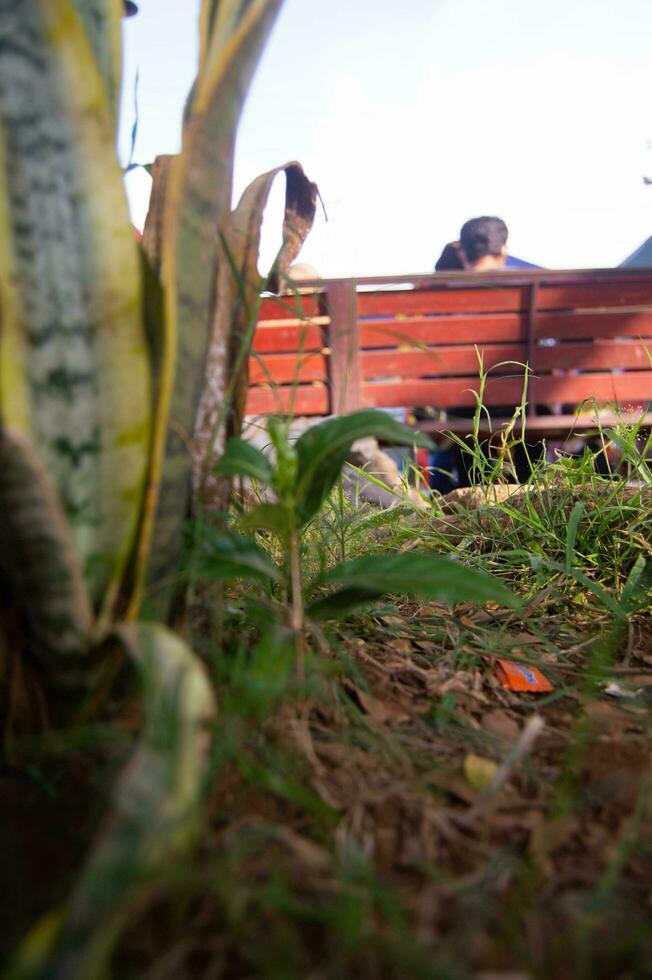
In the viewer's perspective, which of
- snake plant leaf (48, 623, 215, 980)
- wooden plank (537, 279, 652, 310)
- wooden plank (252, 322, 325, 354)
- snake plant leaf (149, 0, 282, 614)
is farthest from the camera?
wooden plank (537, 279, 652, 310)

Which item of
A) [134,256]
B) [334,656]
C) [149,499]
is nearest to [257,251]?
[134,256]

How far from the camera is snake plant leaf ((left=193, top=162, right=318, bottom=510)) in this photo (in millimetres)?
706

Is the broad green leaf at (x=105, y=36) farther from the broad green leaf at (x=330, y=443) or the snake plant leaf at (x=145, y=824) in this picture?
the snake plant leaf at (x=145, y=824)

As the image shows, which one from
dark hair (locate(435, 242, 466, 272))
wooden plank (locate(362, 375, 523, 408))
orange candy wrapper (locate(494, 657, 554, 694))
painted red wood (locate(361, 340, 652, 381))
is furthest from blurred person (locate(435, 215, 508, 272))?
orange candy wrapper (locate(494, 657, 554, 694))

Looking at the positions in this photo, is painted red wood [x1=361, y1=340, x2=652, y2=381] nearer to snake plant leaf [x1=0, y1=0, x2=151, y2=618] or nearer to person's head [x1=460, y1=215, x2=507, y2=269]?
person's head [x1=460, y1=215, x2=507, y2=269]

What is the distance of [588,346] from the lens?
13.4ft

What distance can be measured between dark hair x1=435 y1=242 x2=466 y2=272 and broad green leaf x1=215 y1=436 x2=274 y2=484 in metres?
4.75

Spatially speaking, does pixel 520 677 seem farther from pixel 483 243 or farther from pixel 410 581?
pixel 483 243

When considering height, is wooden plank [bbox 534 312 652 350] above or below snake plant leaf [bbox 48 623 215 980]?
above

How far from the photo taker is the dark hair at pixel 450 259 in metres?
5.13

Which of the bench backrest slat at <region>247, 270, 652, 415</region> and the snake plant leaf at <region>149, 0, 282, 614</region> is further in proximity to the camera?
the bench backrest slat at <region>247, 270, 652, 415</region>

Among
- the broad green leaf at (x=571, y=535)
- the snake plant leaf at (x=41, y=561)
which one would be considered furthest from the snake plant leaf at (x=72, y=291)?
the broad green leaf at (x=571, y=535)

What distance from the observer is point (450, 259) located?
5.27 metres

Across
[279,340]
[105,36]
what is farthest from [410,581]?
[279,340]
